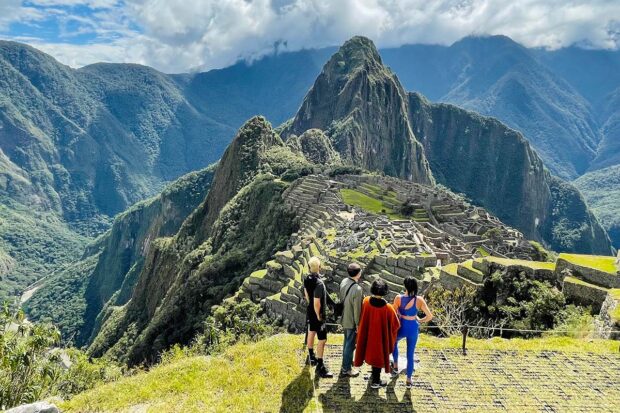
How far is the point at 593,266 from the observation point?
21719 mm

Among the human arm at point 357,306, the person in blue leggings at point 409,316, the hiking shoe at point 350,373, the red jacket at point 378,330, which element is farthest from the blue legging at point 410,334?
the hiking shoe at point 350,373

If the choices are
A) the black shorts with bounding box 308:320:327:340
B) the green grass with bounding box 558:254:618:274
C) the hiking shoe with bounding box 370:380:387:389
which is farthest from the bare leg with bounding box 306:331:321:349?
the green grass with bounding box 558:254:618:274

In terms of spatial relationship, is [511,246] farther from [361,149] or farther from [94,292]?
[94,292]

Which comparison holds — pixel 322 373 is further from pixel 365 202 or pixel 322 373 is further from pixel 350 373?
pixel 365 202

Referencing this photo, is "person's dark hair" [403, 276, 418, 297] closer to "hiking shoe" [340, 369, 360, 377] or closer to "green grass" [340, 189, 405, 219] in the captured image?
"hiking shoe" [340, 369, 360, 377]

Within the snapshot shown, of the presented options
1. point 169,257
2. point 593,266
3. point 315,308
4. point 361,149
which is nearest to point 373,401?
point 315,308

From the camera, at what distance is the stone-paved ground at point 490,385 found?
10461 mm

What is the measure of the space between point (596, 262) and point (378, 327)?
1706cm

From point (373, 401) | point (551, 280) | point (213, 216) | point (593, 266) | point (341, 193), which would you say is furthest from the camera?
point (213, 216)

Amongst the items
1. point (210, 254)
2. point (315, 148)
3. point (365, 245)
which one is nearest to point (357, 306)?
point (365, 245)

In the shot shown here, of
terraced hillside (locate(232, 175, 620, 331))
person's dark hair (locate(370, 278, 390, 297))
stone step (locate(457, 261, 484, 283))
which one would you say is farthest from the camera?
stone step (locate(457, 261, 484, 283))

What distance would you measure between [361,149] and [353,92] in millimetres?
31558

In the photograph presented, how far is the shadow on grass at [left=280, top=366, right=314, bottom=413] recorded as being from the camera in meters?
10.2

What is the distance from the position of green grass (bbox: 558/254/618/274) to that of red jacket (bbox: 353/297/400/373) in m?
15.1
